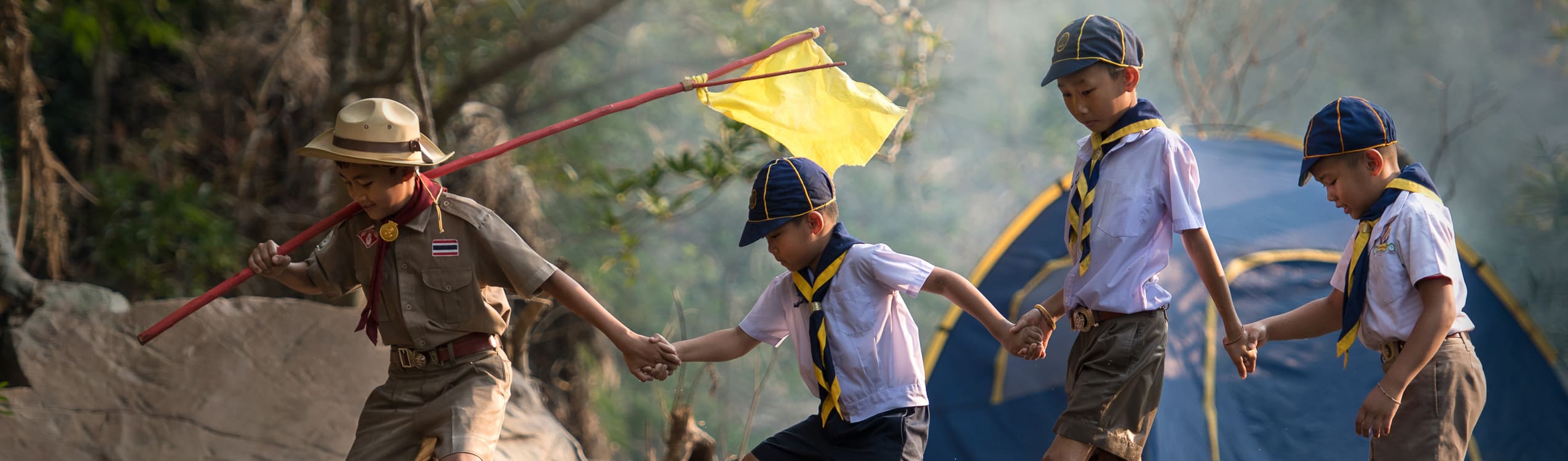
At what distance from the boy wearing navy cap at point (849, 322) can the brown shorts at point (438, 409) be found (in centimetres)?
65

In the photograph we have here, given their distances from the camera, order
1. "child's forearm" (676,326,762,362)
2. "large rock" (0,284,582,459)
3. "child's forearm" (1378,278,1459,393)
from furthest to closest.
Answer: "large rock" (0,284,582,459)
"child's forearm" (676,326,762,362)
"child's forearm" (1378,278,1459,393)

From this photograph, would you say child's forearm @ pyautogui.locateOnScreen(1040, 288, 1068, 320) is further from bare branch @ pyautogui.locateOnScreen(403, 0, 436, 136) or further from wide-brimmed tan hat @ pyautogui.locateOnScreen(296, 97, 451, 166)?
bare branch @ pyautogui.locateOnScreen(403, 0, 436, 136)

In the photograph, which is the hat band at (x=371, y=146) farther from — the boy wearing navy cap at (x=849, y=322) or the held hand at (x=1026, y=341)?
the held hand at (x=1026, y=341)

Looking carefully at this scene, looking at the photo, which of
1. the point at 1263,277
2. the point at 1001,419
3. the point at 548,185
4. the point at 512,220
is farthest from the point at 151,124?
the point at 1263,277

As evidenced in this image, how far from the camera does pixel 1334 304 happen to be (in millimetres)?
3104

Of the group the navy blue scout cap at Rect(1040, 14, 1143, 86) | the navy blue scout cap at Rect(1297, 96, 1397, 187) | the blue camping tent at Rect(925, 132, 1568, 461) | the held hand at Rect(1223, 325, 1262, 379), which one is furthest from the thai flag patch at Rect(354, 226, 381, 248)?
the navy blue scout cap at Rect(1297, 96, 1397, 187)

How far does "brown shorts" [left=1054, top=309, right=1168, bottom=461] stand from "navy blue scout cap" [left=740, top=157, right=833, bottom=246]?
2.58 ft

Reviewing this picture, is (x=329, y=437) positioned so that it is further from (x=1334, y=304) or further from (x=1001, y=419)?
(x=1334, y=304)

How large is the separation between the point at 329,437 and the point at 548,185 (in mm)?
5132

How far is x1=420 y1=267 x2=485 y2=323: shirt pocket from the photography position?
296 cm

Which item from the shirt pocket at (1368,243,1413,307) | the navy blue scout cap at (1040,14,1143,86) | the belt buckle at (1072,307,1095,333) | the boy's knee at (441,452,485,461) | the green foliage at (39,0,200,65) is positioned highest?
the navy blue scout cap at (1040,14,1143,86)

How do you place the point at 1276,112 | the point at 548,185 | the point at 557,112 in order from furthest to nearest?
the point at 1276,112, the point at 557,112, the point at 548,185

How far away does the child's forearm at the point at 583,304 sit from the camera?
9.64 feet

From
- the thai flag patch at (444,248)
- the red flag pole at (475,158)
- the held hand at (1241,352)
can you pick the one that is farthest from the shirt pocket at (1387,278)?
the thai flag patch at (444,248)
